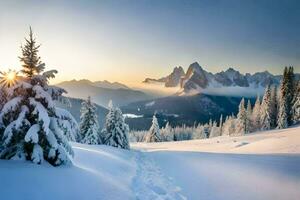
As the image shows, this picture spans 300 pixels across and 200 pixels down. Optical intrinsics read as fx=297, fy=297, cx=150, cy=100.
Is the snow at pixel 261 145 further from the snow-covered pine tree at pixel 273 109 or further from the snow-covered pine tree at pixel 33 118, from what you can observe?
the snow-covered pine tree at pixel 273 109

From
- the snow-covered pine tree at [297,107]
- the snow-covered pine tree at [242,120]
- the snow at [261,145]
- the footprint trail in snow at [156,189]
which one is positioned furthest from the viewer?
the snow-covered pine tree at [242,120]

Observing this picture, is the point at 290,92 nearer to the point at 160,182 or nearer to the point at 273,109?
the point at 273,109

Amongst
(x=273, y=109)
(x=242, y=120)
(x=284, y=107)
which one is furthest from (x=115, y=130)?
(x=242, y=120)

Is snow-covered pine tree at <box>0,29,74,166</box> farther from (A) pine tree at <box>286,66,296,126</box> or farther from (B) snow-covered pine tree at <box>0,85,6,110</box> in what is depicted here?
(A) pine tree at <box>286,66,296,126</box>

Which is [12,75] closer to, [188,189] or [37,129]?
[37,129]

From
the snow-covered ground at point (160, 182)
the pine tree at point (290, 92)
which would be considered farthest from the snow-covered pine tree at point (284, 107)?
the snow-covered ground at point (160, 182)

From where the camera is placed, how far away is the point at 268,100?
76.9 m

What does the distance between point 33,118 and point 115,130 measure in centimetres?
3736

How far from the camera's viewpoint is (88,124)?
51094mm

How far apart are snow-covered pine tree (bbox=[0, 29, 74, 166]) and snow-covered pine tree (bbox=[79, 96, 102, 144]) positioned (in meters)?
37.0

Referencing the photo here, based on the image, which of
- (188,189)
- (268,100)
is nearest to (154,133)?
(268,100)

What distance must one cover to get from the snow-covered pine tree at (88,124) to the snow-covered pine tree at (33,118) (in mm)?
37026

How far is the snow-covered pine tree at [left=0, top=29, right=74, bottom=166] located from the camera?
12242 millimetres

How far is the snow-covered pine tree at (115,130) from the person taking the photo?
4966 centimetres
